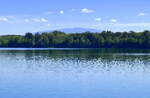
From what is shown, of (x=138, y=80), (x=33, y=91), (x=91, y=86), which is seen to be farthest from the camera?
(x=138, y=80)

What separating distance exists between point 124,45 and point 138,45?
8.21m

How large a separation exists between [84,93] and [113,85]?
5192 mm

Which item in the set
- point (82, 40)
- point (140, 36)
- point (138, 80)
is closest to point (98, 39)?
point (82, 40)

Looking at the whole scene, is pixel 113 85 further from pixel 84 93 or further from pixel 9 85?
pixel 9 85

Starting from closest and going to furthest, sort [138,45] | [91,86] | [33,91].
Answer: [33,91] < [91,86] < [138,45]

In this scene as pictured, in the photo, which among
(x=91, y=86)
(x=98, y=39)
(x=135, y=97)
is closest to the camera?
(x=135, y=97)

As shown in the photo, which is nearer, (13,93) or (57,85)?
(13,93)

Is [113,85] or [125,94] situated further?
[113,85]

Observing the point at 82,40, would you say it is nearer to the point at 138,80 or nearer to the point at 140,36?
the point at 140,36

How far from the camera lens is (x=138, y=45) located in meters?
174

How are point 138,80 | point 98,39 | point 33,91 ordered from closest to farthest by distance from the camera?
point 33,91, point 138,80, point 98,39

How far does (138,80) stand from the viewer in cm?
3731

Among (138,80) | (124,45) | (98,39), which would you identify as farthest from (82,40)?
(138,80)

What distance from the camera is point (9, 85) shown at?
32.9 meters
